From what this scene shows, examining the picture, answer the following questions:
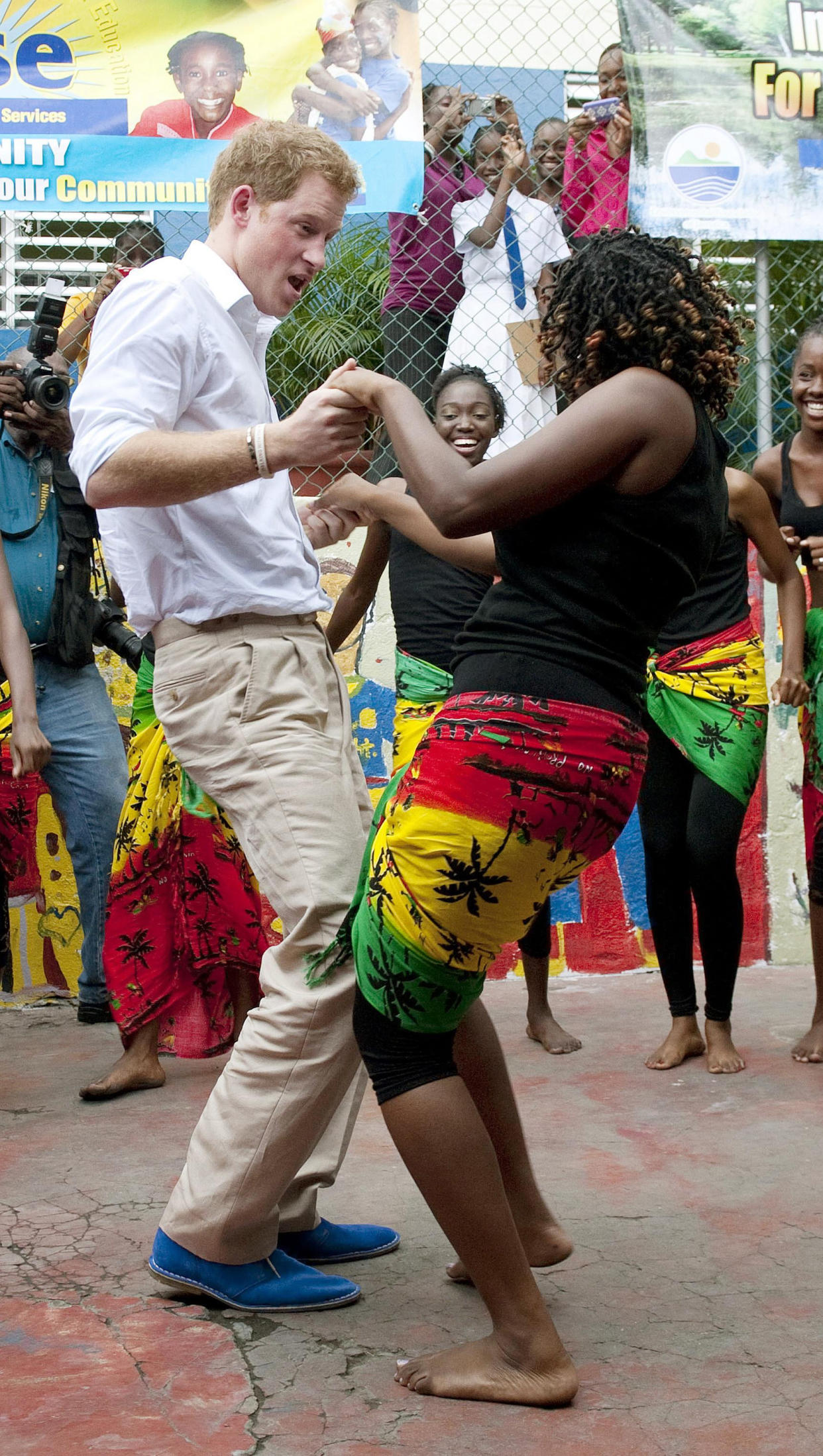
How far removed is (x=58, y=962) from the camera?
16.6 feet

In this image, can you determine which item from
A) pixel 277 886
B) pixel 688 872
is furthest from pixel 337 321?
pixel 277 886

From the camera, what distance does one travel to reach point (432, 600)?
4379mm

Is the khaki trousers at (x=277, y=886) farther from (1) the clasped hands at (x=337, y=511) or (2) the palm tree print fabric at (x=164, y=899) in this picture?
(2) the palm tree print fabric at (x=164, y=899)

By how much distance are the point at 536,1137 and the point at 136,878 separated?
50.9 inches

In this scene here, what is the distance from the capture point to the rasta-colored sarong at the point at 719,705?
13.9 ft

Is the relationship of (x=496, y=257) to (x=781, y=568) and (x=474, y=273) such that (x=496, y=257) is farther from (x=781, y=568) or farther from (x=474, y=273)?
(x=781, y=568)

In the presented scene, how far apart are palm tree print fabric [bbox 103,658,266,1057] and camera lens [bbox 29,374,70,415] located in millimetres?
828

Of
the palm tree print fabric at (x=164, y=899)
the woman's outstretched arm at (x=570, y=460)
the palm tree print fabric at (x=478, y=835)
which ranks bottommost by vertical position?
the palm tree print fabric at (x=164, y=899)

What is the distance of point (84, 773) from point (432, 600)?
119 cm

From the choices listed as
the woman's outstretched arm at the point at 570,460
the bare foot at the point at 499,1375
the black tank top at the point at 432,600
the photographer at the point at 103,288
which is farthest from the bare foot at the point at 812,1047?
the photographer at the point at 103,288

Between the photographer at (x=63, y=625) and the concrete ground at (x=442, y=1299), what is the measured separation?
2.46ft

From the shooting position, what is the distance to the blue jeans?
14.4 feet

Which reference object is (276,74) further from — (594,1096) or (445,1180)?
(445,1180)

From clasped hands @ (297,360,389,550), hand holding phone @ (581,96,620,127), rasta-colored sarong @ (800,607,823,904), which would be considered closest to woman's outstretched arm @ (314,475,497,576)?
clasped hands @ (297,360,389,550)
